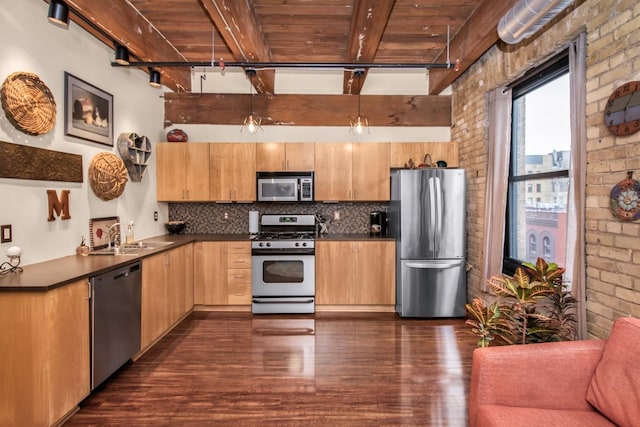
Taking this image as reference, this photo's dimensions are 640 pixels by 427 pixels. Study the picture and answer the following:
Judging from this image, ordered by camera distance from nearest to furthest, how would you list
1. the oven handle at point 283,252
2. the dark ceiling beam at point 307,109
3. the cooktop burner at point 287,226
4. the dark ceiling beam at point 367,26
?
the dark ceiling beam at point 367,26
the oven handle at point 283,252
the cooktop burner at point 287,226
the dark ceiling beam at point 307,109

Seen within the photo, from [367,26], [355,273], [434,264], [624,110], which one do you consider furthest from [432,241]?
[367,26]

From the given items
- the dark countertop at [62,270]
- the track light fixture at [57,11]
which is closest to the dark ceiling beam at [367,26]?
the track light fixture at [57,11]

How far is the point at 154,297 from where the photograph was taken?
3244 mm

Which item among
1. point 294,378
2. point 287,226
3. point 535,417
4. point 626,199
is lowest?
point 294,378

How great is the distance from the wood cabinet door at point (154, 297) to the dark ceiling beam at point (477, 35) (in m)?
3.35

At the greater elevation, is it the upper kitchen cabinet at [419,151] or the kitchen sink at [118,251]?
the upper kitchen cabinet at [419,151]

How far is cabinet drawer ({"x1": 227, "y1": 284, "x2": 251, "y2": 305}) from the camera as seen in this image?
4254 millimetres

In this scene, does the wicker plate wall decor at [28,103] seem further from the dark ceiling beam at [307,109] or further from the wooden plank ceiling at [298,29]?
the dark ceiling beam at [307,109]

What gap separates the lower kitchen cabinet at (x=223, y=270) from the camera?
167 inches

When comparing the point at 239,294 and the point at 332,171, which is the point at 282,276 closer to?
the point at 239,294

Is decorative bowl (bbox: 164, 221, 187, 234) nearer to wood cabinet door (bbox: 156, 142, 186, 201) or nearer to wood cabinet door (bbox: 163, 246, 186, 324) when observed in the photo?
wood cabinet door (bbox: 156, 142, 186, 201)

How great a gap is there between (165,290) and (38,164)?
60.7 inches

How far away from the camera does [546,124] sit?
295cm

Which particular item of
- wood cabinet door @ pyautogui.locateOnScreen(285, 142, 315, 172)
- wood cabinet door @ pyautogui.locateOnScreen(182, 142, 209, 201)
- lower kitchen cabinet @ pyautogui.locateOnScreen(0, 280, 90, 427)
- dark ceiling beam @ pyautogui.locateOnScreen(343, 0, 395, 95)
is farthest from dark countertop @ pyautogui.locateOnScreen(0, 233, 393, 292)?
dark ceiling beam @ pyautogui.locateOnScreen(343, 0, 395, 95)
